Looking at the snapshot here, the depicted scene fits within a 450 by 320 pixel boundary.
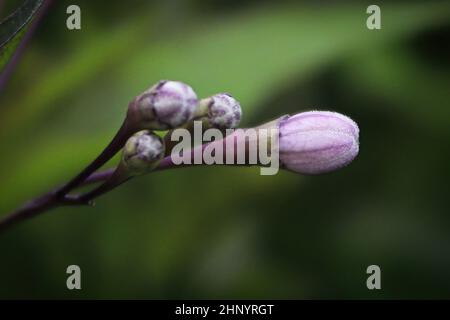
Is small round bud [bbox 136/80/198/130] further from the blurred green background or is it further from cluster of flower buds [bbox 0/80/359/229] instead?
the blurred green background

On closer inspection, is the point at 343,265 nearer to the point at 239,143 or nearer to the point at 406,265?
the point at 406,265

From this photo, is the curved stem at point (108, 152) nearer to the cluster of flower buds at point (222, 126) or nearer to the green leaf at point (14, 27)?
the cluster of flower buds at point (222, 126)

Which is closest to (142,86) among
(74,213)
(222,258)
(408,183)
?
(74,213)

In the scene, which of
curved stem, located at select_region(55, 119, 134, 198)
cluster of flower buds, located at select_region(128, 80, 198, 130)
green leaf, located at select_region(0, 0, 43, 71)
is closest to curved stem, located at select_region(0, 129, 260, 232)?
curved stem, located at select_region(55, 119, 134, 198)

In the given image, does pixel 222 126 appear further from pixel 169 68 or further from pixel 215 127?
pixel 169 68

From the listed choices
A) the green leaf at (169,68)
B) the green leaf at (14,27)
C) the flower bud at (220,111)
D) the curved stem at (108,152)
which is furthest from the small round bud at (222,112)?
the green leaf at (169,68)
